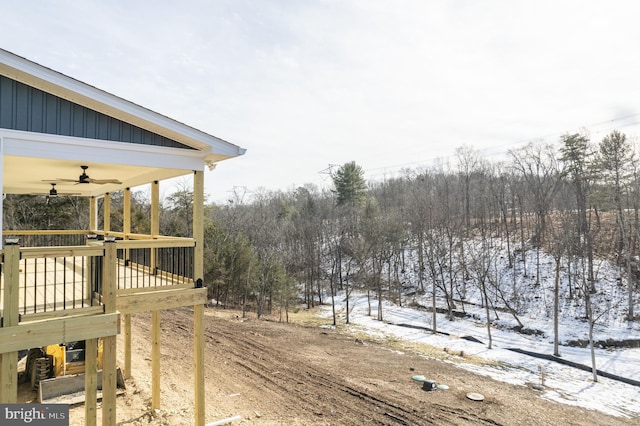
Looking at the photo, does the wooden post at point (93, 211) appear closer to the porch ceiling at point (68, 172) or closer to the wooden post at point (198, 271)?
the porch ceiling at point (68, 172)

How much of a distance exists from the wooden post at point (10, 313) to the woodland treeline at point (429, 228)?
17.3 m

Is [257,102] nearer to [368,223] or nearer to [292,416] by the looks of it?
[292,416]

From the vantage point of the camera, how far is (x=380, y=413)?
8.05 metres

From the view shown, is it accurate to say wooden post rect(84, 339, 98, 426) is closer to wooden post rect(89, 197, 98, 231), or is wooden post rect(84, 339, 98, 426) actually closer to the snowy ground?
wooden post rect(89, 197, 98, 231)

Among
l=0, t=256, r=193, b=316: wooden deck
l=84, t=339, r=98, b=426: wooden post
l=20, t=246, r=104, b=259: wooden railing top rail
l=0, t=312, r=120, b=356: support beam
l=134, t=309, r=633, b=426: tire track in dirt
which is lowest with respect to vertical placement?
l=134, t=309, r=633, b=426: tire track in dirt

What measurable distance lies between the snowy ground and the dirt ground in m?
1.21

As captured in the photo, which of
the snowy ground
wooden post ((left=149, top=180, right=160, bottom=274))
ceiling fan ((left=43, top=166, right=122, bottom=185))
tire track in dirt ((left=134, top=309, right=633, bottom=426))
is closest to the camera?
ceiling fan ((left=43, top=166, right=122, bottom=185))

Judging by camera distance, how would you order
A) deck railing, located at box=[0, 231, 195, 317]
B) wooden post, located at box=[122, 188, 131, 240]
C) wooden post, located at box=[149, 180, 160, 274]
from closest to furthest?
deck railing, located at box=[0, 231, 195, 317] → wooden post, located at box=[149, 180, 160, 274] → wooden post, located at box=[122, 188, 131, 240]

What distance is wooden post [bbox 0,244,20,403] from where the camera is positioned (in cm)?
364

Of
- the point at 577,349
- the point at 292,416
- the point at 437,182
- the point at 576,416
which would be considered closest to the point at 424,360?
the point at 576,416

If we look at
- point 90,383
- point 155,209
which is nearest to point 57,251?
point 90,383

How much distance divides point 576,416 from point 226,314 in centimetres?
1547

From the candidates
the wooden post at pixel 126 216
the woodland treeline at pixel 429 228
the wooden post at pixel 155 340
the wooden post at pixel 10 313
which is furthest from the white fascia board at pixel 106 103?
the woodland treeline at pixel 429 228

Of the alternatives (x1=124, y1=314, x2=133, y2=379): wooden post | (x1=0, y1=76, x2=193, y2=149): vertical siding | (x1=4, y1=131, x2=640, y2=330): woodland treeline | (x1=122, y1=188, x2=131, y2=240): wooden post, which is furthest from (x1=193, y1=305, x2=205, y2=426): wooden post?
(x1=4, y1=131, x2=640, y2=330): woodland treeline
